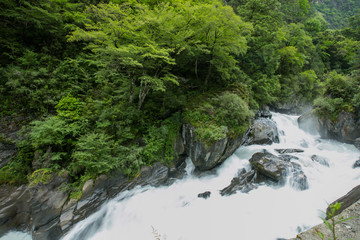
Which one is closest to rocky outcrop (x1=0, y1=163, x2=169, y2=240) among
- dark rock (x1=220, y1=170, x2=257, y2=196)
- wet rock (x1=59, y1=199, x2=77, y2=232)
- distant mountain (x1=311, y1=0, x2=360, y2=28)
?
wet rock (x1=59, y1=199, x2=77, y2=232)

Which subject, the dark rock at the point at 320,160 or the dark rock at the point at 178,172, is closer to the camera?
the dark rock at the point at 178,172

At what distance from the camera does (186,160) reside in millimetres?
9078

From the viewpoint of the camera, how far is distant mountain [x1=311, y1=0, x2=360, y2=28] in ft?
124

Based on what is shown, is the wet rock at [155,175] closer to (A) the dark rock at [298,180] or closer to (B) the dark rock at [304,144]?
(A) the dark rock at [298,180]

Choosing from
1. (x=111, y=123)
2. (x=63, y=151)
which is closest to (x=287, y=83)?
(x=111, y=123)

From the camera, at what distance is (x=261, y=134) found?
1069 cm

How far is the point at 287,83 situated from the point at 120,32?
15936 mm

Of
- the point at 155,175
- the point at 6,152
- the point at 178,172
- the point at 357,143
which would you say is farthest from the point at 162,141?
the point at 357,143

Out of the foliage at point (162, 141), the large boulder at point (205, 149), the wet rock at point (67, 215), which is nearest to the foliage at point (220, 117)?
the large boulder at point (205, 149)

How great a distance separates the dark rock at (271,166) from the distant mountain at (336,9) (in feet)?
156

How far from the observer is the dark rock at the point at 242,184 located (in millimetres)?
7527

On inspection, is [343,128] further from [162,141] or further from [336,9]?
[336,9]

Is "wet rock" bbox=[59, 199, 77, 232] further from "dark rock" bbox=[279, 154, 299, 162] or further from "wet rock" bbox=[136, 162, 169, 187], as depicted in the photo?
"dark rock" bbox=[279, 154, 299, 162]

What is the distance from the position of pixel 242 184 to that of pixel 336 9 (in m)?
58.8
